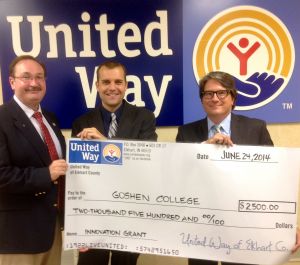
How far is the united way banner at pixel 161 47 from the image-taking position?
234 cm

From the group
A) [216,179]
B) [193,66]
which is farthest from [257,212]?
[193,66]

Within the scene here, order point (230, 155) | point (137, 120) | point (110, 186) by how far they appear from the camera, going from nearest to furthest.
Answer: point (230, 155) → point (110, 186) → point (137, 120)

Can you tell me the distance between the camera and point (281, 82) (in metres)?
2.42

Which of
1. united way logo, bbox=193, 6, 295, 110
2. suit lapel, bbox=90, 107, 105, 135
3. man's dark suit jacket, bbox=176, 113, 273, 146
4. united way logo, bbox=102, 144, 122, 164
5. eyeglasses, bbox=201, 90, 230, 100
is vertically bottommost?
united way logo, bbox=102, 144, 122, 164

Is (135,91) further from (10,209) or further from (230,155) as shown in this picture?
(10,209)

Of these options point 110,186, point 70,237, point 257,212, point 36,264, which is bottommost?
point 36,264

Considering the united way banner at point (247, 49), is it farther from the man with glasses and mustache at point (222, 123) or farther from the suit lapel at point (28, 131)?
the suit lapel at point (28, 131)

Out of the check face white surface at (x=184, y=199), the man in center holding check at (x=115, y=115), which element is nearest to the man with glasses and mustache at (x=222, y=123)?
the check face white surface at (x=184, y=199)

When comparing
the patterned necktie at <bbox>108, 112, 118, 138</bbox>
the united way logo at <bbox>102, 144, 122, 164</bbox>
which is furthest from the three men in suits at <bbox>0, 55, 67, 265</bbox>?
the patterned necktie at <bbox>108, 112, 118, 138</bbox>

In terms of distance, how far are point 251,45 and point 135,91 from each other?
37.9 inches

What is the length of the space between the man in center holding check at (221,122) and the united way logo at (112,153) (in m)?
0.39

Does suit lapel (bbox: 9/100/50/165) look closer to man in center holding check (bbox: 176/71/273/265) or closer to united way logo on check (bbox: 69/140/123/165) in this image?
united way logo on check (bbox: 69/140/123/165)

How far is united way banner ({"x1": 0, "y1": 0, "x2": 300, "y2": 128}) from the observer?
234 cm

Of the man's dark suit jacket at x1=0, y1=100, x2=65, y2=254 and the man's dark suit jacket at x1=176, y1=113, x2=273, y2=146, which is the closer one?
the man's dark suit jacket at x1=0, y1=100, x2=65, y2=254
